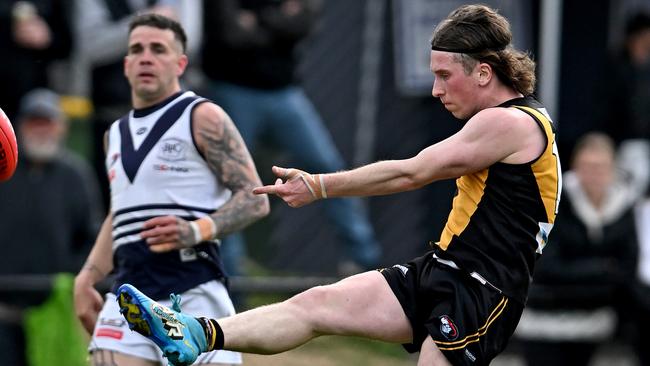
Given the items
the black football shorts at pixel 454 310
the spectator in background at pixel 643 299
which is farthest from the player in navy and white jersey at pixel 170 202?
the spectator in background at pixel 643 299

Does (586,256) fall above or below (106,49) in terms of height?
below

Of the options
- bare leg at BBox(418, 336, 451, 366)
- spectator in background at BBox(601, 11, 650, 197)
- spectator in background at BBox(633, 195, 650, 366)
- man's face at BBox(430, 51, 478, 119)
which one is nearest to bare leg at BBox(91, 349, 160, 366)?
bare leg at BBox(418, 336, 451, 366)

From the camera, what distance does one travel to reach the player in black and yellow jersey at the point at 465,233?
24.0 feet

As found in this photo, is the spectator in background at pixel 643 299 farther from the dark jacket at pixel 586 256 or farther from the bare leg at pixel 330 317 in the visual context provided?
the bare leg at pixel 330 317

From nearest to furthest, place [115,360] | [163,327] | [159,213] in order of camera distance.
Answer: [163,327] → [115,360] → [159,213]

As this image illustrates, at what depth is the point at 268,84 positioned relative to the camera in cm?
1227

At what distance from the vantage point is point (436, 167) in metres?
7.28

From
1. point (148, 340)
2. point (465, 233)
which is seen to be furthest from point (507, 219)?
point (148, 340)

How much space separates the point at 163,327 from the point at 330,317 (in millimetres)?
821

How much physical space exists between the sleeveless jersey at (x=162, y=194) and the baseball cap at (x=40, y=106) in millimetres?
3328

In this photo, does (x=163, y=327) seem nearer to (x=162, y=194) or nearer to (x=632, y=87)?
(x=162, y=194)

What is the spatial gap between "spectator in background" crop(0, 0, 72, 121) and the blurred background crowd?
0.01 m

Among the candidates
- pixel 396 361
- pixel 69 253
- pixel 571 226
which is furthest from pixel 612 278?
pixel 69 253

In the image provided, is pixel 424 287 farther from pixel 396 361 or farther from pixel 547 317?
pixel 396 361
